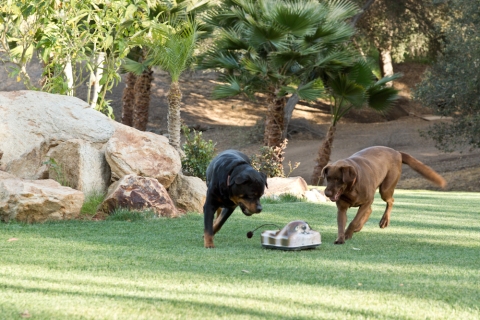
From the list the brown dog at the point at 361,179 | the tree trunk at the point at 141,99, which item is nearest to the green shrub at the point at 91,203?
the brown dog at the point at 361,179

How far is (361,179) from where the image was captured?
5.31 meters

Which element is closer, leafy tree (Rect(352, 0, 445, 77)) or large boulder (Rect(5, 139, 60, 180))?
large boulder (Rect(5, 139, 60, 180))

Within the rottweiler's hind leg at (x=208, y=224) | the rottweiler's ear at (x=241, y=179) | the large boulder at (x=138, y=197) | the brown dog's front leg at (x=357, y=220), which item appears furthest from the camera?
the large boulder at (x=138, y=197)

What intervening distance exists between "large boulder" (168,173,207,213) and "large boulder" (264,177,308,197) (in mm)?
2588

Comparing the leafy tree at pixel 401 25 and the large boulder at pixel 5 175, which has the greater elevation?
the leafy tree at pixel 401 25

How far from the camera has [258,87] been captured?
16.0 meters

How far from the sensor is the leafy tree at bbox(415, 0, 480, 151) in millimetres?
16953

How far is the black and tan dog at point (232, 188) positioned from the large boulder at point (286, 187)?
5.41 metres

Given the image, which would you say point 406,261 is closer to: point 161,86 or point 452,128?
point 452,128

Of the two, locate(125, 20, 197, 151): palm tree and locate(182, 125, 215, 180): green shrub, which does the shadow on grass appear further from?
locate(125, 20, 197, 151): palm tree

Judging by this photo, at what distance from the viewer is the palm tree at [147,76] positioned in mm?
15141

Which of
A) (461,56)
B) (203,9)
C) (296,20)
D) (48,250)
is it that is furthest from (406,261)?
(461,56)


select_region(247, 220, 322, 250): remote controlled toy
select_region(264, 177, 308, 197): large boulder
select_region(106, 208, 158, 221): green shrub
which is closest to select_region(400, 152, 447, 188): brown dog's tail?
select_region(247, 220, 322, 250): remote controlled toy

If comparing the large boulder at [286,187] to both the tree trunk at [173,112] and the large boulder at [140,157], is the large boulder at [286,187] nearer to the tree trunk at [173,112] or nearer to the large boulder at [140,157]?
the tree trunk at [173,112]
